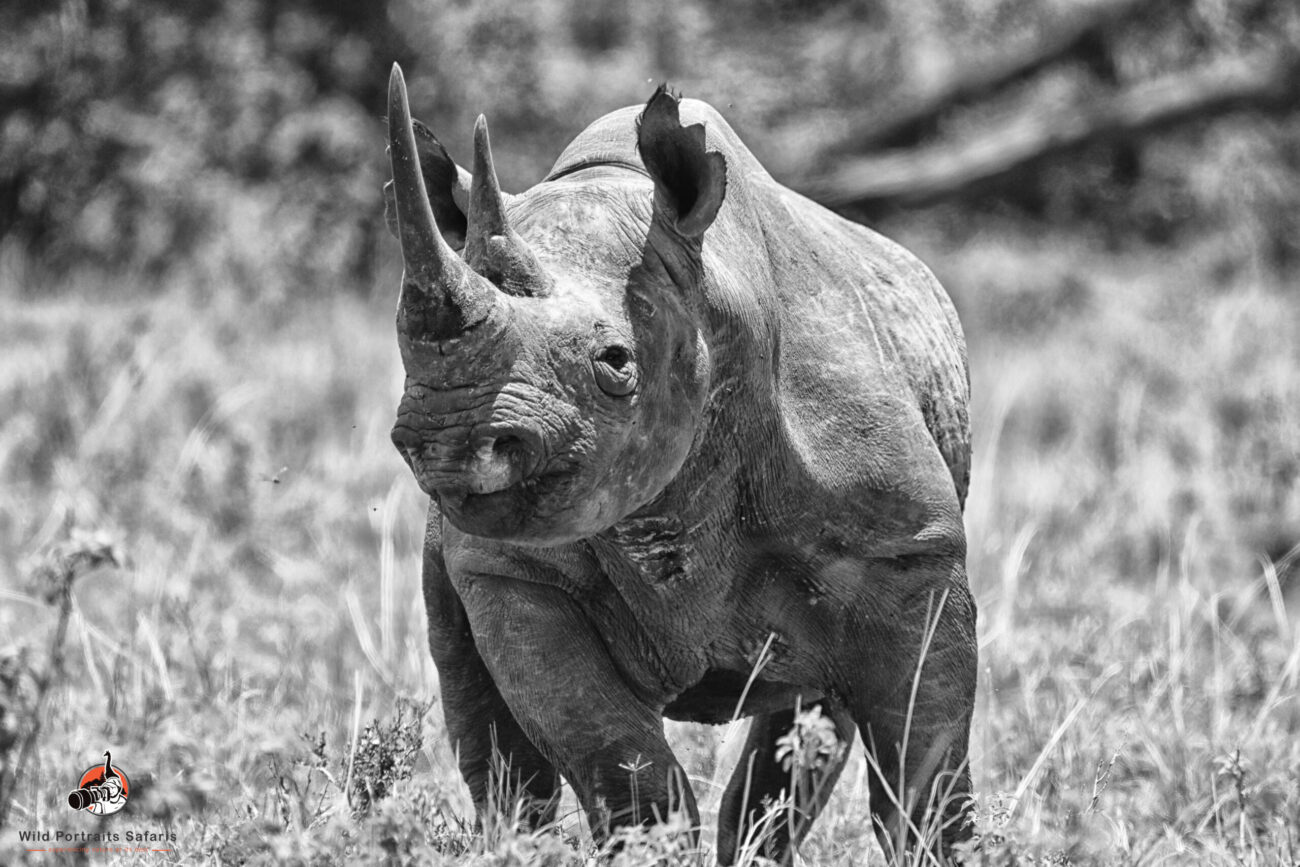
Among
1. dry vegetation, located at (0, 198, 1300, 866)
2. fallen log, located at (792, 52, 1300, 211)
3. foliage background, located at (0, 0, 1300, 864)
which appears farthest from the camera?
fallen log, located at (792, 52, 1300, 211)

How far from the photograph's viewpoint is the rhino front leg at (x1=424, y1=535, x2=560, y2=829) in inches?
156

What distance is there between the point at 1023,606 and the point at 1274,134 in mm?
7547

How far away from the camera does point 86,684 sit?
19.6ft

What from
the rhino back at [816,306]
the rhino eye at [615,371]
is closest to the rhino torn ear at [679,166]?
the rhino back at [816,306]

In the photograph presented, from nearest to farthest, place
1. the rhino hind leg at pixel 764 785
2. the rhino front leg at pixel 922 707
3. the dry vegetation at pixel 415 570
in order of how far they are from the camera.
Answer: the rhino front leg at pixel 922 707
the dry vegetation at pixel 415 570
the rhino hind leg at pixel 764 785

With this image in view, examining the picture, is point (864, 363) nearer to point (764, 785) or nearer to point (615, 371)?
point (615, 371)

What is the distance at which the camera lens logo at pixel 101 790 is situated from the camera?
341 centimetres

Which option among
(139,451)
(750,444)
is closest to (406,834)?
(750,444)

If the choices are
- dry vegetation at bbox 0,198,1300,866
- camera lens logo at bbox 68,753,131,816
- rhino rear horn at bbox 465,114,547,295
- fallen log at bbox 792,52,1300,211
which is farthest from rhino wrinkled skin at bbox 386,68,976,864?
fallen log at bbox 792,52,1300,211

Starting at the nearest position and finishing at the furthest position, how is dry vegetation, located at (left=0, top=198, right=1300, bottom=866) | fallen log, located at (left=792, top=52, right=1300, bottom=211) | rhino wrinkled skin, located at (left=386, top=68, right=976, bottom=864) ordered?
rhino wrinkled skin, located at (left=386, top=68, right=976, bottom=864) < dry vegetation, located at (left=0, top=198, right=1300, bottom=866) < fallen log, located at (left=792, top=52, right=1300, bottom=211)

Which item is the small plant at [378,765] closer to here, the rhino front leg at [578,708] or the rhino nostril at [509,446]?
the rhino front leg at [578,708]

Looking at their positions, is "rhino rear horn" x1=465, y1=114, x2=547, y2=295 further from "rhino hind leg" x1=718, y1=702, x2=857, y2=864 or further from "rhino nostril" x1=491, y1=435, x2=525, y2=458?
"rhino hind leg" x1=718, y1=702, x2=857, y2=864

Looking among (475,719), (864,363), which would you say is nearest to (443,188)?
(864,363)

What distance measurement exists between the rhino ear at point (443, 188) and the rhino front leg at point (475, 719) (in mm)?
705
